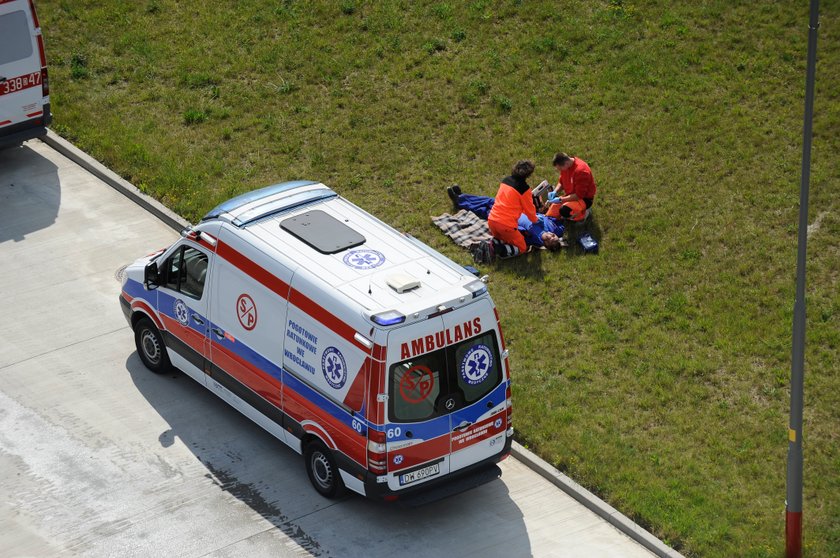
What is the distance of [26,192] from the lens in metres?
17.2

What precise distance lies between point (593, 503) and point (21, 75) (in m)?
10.7

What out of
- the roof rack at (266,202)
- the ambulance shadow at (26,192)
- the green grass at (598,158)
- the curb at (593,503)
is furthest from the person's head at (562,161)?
the ambulance shadow at (26,192)

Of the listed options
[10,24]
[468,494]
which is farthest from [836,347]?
[10,24]

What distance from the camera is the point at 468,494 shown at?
12.0 m

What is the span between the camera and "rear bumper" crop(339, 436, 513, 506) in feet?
35.9

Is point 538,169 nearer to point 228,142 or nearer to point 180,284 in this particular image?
point 228,142

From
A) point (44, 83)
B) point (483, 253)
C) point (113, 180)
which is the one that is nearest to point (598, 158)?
point (483, 253)

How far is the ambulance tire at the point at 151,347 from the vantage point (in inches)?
525

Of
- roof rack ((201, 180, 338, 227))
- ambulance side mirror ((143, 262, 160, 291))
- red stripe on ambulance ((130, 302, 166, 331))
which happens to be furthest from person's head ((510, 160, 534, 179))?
red stripe on ambulance ((130, 302, 166, 331))

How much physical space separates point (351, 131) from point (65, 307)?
18.6ft

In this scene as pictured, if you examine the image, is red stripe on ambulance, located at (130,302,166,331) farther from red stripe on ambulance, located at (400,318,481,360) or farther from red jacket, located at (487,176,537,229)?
red jacket, located at (487,176,537,229)

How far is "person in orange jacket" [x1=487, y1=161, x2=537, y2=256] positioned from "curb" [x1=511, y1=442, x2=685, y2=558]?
3.68 m

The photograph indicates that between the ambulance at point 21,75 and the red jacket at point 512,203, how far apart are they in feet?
23.4

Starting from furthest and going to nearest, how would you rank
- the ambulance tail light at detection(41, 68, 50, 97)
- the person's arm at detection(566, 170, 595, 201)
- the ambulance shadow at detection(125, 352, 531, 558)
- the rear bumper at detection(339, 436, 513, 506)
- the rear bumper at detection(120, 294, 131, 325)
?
the ambulance tail light at detection(41, 68, 50, 97) < the person's arm at detection(566, 170, 595, 201) < the rear bumper at detection(120, 294, 131, 325) < the ambulance shadow at detection(125, 352, 531, 558) < the rear bumper at detection(339, 436, 513, 506)
